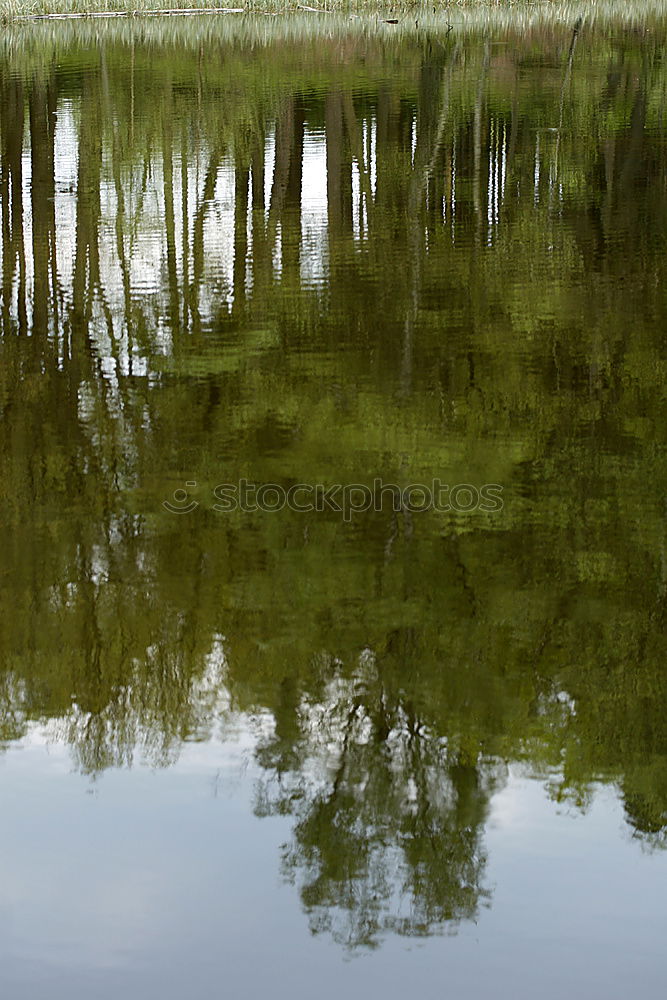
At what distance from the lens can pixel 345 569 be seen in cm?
634

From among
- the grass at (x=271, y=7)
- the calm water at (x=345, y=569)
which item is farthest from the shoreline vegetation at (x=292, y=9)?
the calm water at (x=345, y=569)

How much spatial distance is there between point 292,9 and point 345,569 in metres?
35.5

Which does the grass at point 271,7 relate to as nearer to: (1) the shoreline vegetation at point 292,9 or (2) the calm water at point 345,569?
(1) the shoreline vegetation at point 292,9

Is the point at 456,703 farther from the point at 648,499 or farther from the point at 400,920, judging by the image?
the point at 648,499

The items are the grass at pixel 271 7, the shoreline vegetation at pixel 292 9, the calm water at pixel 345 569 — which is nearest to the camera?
the calm water at pixel 345 569

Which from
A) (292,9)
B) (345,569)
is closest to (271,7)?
(292,9)

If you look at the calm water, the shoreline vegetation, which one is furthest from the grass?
the calm water

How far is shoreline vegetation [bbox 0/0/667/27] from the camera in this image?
1494 inches

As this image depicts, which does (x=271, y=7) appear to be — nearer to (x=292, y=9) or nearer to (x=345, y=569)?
(x=292, y=9)

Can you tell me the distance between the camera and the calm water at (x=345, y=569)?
4.20m

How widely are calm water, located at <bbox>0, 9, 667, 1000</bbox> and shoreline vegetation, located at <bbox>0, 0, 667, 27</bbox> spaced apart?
25.0m

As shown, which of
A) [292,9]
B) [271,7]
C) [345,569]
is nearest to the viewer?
[345,569]

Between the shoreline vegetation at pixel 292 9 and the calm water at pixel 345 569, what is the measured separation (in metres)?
25.0

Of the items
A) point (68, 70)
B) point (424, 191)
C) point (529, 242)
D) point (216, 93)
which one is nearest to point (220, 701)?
point (529, 242)
